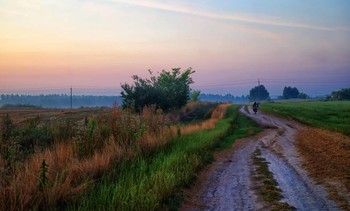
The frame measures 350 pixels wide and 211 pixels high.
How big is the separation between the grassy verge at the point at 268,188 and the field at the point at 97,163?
79.0 inches

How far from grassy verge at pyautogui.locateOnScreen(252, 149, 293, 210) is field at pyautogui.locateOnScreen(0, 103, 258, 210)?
2006 mm

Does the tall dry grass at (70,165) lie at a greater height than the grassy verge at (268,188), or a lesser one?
greater

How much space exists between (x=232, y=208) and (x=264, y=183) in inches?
105

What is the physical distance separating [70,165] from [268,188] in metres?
5.16

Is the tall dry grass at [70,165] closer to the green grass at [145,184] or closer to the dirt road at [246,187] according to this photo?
the green grass at [145,184]

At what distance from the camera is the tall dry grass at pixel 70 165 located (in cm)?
648

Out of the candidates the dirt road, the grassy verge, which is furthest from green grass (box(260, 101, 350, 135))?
the grassy verge

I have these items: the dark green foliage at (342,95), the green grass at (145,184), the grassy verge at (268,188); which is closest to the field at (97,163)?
the green grass at (145,184)

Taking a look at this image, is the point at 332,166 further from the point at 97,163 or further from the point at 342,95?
the point at 342,95

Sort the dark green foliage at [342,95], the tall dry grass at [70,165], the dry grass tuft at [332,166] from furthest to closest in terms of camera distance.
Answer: the dark green foliage at [342,95]
the dry grass tuft at [332,166]
the tall dry grass at [70,165]

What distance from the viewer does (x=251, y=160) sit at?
586 inches

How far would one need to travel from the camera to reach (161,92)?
53.0 metres

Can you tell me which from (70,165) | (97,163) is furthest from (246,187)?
(70,165)

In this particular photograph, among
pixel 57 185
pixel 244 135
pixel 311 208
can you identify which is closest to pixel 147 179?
pixel 57 185
